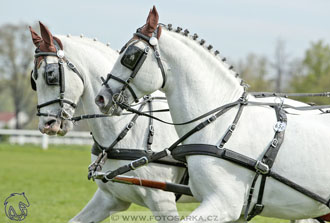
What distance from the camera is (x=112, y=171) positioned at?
605 cm

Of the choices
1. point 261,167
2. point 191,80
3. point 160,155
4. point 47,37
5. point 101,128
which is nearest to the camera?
point 261,167

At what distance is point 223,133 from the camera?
5.03 metres

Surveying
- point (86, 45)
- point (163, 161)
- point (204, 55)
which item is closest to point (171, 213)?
point (163, 161)

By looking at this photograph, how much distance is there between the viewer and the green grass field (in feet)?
34.4

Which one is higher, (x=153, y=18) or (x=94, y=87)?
(x=153, y=18)

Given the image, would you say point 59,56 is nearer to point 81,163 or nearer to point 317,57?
point 81,163

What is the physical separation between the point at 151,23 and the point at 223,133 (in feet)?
3.94

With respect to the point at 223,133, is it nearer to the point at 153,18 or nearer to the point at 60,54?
the point at 153,18

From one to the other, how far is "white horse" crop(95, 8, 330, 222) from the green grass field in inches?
123

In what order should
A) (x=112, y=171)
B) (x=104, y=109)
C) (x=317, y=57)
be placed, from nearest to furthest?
(x=104, y=109)
(x=112, y=171)
(x=317, y=57)

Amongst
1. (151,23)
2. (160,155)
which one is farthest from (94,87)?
(151,23)

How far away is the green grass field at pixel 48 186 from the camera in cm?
1048

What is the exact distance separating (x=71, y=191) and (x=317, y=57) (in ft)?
116

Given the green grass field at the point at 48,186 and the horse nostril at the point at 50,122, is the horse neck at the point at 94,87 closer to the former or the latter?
the horse nostril at the point at 50,122
